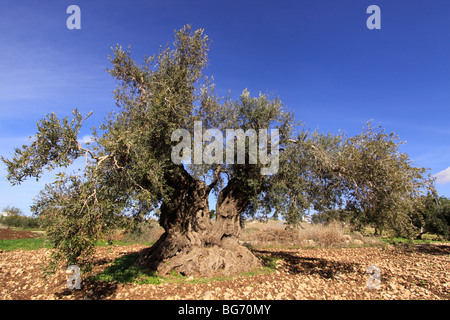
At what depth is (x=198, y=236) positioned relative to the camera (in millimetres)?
13422

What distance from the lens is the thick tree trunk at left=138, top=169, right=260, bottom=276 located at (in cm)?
1190

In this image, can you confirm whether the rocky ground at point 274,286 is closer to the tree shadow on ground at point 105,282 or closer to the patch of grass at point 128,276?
the tree shadow on ground at point 105,282

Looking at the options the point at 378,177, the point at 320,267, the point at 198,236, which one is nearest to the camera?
the point at 378,177

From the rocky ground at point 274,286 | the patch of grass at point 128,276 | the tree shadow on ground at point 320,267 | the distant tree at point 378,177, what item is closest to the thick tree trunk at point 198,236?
the patch of grass at point 128,276

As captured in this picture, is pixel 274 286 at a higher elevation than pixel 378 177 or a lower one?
lower

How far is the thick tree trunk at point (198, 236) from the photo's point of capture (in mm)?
11898

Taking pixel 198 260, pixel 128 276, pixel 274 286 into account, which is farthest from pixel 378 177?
pixel 128 276

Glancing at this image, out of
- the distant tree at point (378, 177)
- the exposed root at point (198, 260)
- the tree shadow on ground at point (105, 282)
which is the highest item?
the distant tree at point (378, 177)

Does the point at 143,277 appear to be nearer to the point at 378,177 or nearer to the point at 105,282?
the point at 105,282

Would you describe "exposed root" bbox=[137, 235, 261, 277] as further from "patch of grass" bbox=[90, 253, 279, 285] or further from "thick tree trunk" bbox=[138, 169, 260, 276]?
"patch of grass" bbox=[90, 253, 279, 285]

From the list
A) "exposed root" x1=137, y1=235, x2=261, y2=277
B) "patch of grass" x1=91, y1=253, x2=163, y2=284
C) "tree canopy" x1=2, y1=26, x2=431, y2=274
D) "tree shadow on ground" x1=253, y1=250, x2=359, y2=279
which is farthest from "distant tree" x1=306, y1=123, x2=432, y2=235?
"patch of grass" x1=91, y1=253, x2=163, y2=284
